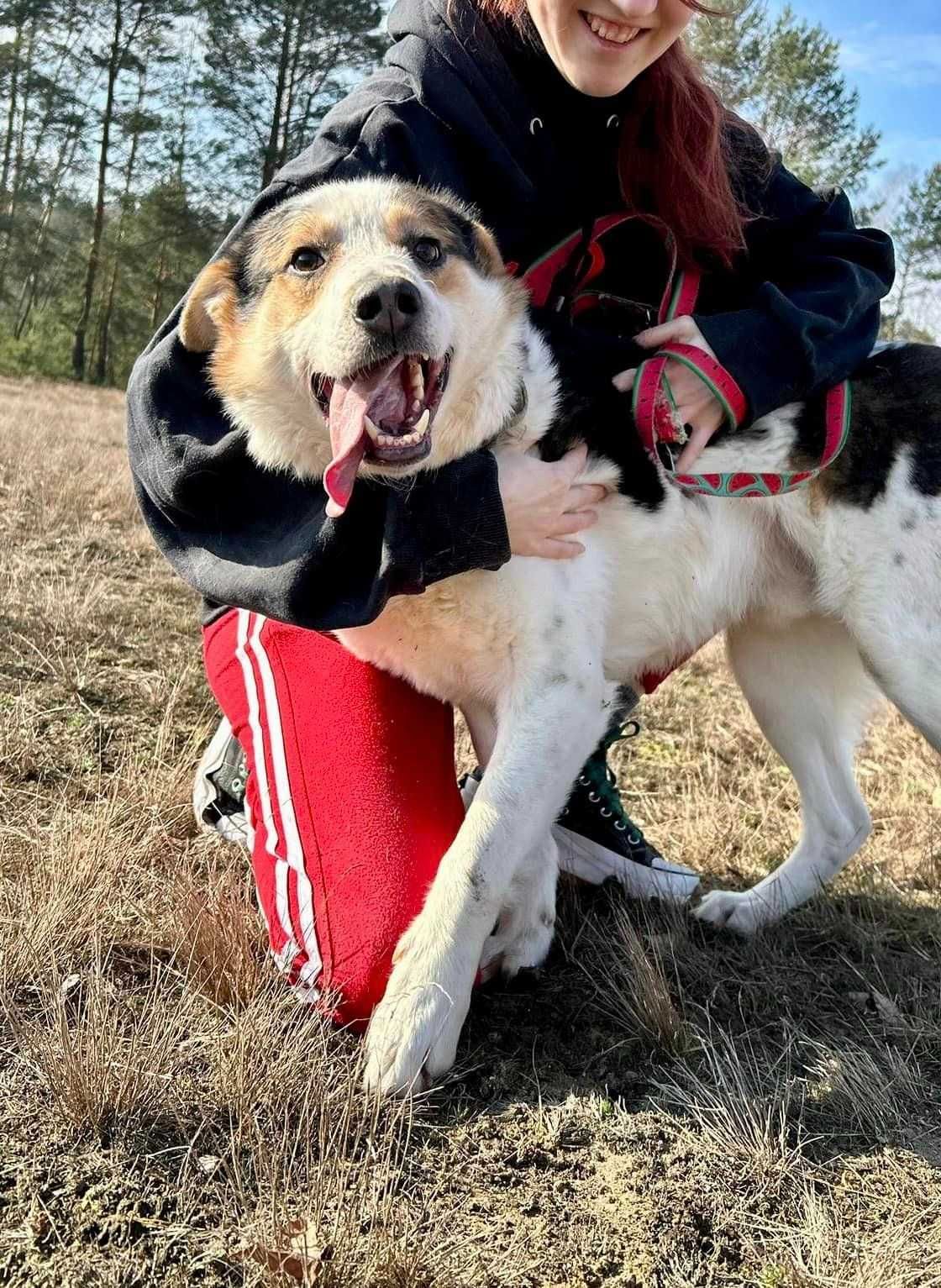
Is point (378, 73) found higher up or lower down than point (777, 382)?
higher up

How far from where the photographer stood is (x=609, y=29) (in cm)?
230

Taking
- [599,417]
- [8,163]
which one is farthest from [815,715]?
[8,163]

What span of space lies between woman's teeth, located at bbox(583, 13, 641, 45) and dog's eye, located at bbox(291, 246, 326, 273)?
33.2 inches

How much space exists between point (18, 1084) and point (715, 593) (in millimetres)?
1841

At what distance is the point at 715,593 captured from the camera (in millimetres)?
2578

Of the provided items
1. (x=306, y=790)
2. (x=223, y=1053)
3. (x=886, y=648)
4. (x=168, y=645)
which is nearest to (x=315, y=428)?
(x=306, y=790)

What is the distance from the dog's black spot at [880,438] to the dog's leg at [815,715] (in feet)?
1.63

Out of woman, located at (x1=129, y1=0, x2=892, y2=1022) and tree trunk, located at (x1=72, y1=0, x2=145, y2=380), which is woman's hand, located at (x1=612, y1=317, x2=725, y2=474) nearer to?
woman, located at (x1=129, y1=0, x2=892, y2=1022)

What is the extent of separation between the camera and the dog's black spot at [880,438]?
2.41 m

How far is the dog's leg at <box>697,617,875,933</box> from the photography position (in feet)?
9.30

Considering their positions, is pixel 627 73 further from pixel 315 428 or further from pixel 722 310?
pixel 315 428

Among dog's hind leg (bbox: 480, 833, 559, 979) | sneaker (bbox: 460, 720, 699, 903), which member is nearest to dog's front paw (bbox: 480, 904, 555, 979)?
dog's hind leg (bbox: 480, 833, 559, 979)

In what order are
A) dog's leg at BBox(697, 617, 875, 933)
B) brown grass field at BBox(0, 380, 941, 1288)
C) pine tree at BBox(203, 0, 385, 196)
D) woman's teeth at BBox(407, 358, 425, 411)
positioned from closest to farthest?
1. brown grass field at BBox(0, 380, 941, 1288)
2. woman's teeth at BBox(407, 358, 425, 411)
3. dog's leg at BBox(697, 617, 875, 933)
4. pine tree at BBox(203, 0, 385, 196)

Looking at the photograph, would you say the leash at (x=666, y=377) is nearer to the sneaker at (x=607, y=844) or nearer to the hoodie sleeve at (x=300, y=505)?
the hoodie sleeve at (x=300, y=505)
